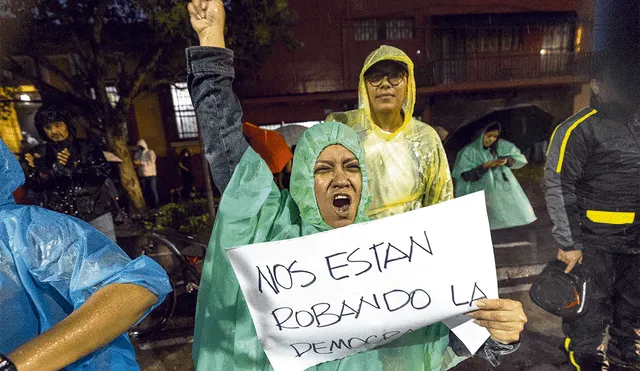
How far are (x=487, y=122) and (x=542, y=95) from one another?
22.0 ft

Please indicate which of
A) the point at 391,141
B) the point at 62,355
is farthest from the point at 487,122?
the point at 62,355

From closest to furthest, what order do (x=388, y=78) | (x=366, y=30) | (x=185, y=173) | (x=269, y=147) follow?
(x=388, y=78) → (x=269, y=147) → (x=366, y=30) → (x=185, y=173)

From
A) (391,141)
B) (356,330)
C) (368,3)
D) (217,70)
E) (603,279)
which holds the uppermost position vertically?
(368,3)

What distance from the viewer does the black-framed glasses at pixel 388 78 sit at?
1.97 metres

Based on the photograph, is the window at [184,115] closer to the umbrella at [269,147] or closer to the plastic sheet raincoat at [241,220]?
the umbrella at [269,147]

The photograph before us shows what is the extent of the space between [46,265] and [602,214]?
2756mm

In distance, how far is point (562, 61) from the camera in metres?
8.12

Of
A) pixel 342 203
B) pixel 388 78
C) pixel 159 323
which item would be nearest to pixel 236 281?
pixel 342 203

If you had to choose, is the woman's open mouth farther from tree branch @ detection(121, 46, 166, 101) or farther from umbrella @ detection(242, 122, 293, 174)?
tree branch @ detection(121, 46, 166, 101)

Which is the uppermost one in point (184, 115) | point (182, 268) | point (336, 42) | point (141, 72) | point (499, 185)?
→ point (336, 42)

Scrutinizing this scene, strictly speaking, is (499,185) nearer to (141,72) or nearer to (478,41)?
(141,72)

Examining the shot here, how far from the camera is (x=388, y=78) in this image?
1.97m

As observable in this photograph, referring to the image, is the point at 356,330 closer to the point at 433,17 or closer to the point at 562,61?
the point at 433,17

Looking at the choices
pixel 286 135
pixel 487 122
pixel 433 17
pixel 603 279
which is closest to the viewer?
pixel 603 279
